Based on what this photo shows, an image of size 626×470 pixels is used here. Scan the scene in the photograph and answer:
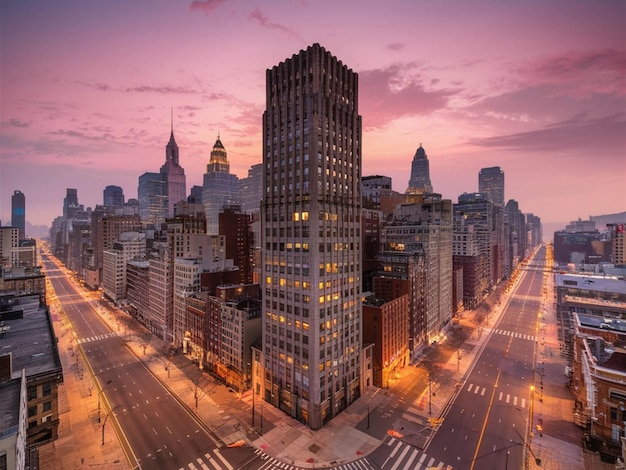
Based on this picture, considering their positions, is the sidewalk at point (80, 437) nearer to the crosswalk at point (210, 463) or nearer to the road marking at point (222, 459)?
the crosswalk at point (210, 463)

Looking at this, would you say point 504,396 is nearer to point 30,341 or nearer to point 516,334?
point 516,334

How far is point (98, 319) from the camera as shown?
5974 inches

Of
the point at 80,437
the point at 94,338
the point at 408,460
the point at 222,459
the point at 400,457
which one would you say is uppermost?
the point at 94,338

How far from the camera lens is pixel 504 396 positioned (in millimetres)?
80750

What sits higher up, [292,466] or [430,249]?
[430,249]

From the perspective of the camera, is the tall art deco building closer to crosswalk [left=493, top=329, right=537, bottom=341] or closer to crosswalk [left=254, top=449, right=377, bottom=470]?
crosswalk [left=254, top=449, right=377, bottom=470]

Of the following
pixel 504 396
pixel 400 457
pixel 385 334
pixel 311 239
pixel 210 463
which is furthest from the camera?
pixel 385 334

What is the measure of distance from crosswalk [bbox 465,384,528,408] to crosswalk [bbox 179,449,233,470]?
2566 inches

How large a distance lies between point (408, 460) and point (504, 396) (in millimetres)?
40261

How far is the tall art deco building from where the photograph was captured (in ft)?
229

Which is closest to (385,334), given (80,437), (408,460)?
(408,460)

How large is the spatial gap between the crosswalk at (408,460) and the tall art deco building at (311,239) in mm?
16289

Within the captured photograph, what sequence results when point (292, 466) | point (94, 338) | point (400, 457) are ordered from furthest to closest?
point (94, 338), point (400, 457), point (292, 466)

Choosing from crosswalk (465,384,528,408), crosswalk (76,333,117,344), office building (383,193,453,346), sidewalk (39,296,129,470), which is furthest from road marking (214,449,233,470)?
crosswalk (76,333,117,344)
